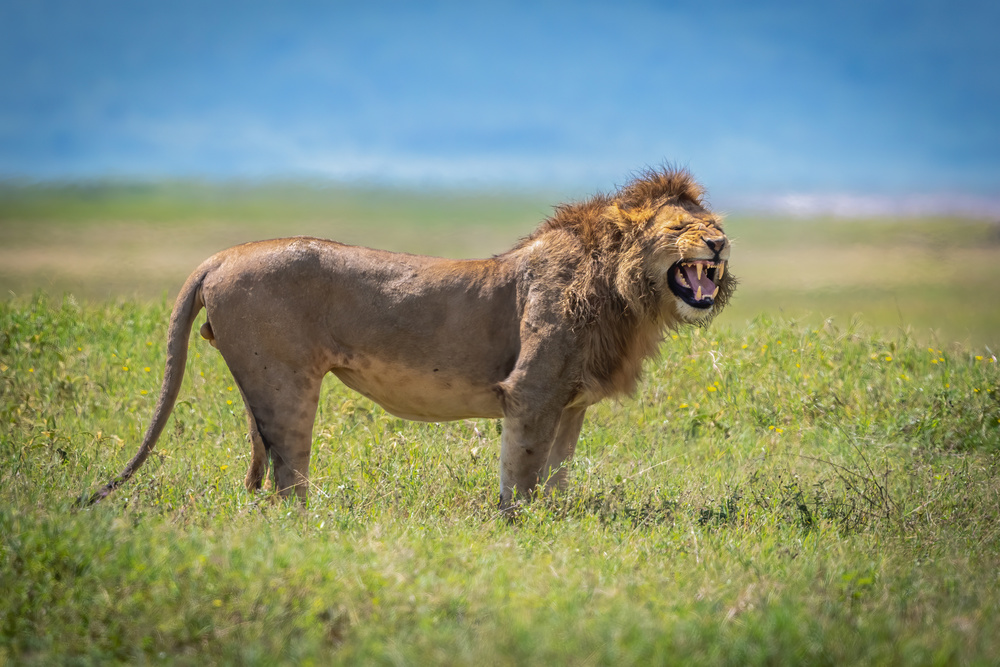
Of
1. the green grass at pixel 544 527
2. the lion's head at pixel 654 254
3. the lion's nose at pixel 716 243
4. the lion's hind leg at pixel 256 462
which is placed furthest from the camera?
the lion's hind leg at pixel 256 462

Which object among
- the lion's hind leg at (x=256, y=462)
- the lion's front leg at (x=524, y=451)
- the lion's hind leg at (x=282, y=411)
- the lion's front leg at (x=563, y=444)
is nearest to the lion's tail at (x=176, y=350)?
the lion's hind leg at (x=282, y=411)

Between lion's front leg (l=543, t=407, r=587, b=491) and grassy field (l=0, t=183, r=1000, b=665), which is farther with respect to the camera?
lion's front leg (l=543, t=407, r=587, b=491)

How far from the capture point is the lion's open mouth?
5.16 m

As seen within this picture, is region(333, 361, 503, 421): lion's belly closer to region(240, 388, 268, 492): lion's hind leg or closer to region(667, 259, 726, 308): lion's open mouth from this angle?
region(240, 388, 268, 492): lion's hind leg

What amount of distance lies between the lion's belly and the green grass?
20.3 inches

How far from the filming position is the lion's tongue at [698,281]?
5.19m

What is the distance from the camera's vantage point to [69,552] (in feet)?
12.8

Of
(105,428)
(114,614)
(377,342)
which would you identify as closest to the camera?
(114,614)

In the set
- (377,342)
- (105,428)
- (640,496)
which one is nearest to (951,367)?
(640,496)

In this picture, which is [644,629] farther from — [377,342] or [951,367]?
[951,367]

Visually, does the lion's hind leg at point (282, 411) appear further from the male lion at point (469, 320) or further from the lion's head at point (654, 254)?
the lion's head at point (654, 254)

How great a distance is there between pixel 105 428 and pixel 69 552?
3723mm

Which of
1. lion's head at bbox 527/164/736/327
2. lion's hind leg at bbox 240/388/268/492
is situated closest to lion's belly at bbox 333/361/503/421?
lion's hind leg at bbox 240/388/268/492

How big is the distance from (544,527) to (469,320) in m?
1.30
